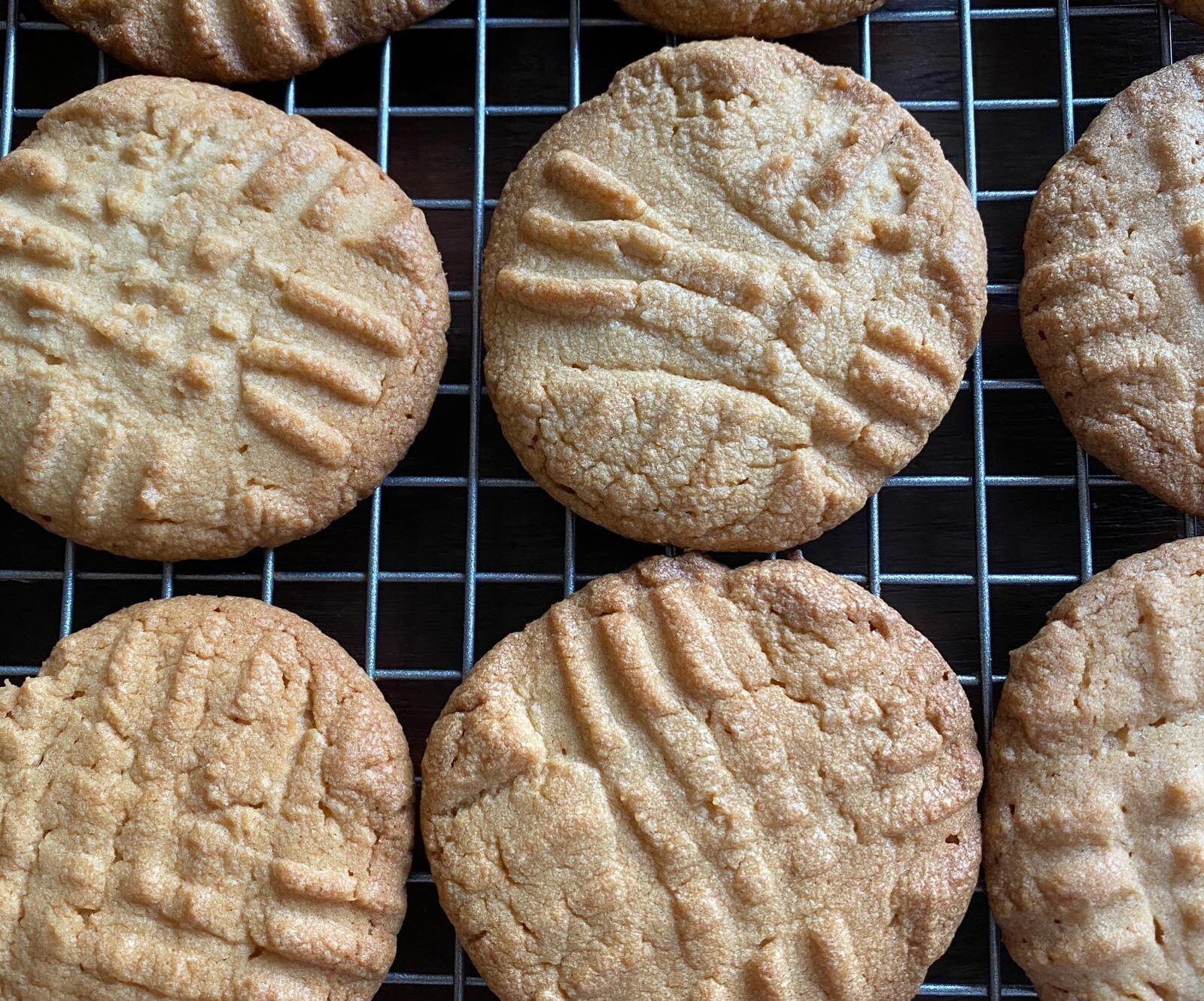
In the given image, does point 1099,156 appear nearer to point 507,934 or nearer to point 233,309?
point 233,309

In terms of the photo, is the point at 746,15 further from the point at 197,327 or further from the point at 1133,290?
the point at 197,327

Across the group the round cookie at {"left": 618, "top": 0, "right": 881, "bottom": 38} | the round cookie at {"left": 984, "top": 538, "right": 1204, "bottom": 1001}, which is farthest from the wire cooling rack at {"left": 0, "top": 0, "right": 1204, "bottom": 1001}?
the round cookie at {"left": 984, "top": 538, "right": 1204, "bottom": 1001}

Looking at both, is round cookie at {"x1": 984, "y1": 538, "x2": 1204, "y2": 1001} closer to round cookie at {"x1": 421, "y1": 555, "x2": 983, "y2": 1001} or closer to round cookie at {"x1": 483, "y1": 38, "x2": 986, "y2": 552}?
round cookie at {"x1": 421, "y1": 555, "x2": 983, "y2": 1001}

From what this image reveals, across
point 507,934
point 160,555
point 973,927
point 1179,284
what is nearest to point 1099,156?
point 1179,284

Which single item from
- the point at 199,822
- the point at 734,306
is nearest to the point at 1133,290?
the point at 734,306

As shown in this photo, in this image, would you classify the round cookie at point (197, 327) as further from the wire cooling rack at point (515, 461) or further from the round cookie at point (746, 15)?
the round cookie at point (746, 15)

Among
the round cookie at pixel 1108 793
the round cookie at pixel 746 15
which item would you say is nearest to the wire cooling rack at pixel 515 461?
the round cookie at pixel 746 15
